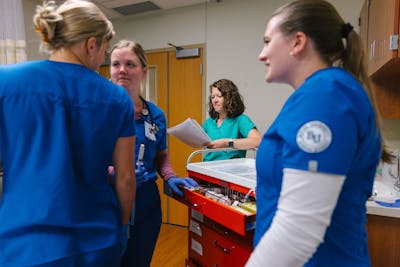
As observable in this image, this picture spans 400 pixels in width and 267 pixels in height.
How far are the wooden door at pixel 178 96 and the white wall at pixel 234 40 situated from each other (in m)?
0.15

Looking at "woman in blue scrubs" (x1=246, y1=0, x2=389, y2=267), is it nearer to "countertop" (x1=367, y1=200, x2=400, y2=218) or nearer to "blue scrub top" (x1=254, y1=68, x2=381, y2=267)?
"blue scrub top" (x1=254, y1=68, x2=381, y2=267)

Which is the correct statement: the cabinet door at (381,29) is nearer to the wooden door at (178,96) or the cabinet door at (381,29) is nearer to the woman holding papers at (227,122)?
the woman holding papers at (227,122)

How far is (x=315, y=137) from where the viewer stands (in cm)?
49

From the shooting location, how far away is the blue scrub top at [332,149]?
1.61 ft

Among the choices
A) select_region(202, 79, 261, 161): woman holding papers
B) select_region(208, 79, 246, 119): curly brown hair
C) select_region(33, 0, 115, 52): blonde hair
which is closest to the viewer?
select_region(33, 0, 115, 52): blonde hair

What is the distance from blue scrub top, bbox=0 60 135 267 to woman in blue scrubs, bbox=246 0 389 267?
1.45 ft

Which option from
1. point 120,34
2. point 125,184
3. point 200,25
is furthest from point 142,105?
point 120,34

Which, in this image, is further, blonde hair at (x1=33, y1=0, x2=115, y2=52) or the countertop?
the countertop

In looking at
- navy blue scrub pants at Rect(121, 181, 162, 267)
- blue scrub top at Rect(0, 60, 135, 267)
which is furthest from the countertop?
blue scrub top at Rect(0, 60, 135, 267)

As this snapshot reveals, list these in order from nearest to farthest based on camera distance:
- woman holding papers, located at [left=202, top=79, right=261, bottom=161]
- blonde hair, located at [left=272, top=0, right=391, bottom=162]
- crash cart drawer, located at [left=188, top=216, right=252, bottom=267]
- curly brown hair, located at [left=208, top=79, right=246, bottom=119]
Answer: blonde hair, located at [left=272, top=0, right=391, bottom=162] → crash cart drawer, located at [left=188, top=216, right=252, bottom=267] → woman holding papers, located at [left=202, top=79, right=261, bottom=161] → curly brown hair, located at [left=208, top=79, right=246, bottom=119]

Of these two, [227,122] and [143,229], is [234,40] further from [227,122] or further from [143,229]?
[143,229]

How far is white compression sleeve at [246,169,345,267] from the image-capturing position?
0.49 meters

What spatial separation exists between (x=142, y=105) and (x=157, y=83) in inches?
75.6

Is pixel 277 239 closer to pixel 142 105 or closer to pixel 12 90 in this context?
pixel 12 90
